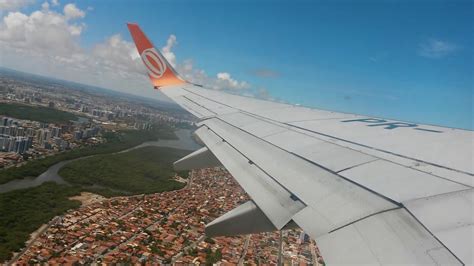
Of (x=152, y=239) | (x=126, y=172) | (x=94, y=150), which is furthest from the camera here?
(x=94, y=150)

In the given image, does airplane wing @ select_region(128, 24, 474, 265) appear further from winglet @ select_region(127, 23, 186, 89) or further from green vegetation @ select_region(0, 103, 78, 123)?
green vegetation @ select_region(0, 103, 78, 123)

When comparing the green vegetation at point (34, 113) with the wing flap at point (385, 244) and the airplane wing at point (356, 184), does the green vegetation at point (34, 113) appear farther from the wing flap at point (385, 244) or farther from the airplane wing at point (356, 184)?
the wing flap at point (385, 244)

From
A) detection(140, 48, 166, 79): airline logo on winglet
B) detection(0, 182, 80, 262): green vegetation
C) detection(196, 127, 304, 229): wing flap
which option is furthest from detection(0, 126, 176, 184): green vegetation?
detection(196, 127, 304, 229): wing flap

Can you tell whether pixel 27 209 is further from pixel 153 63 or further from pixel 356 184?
pixel 356 184

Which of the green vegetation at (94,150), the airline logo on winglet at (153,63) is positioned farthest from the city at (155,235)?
the airline logo on winglet at (153,63)

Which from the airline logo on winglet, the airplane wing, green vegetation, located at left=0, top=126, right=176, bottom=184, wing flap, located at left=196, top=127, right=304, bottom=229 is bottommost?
green vegetation, located at left=0, top=126, right=176, bottom=184

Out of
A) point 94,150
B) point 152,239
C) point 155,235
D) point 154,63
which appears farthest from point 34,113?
point 154,63
